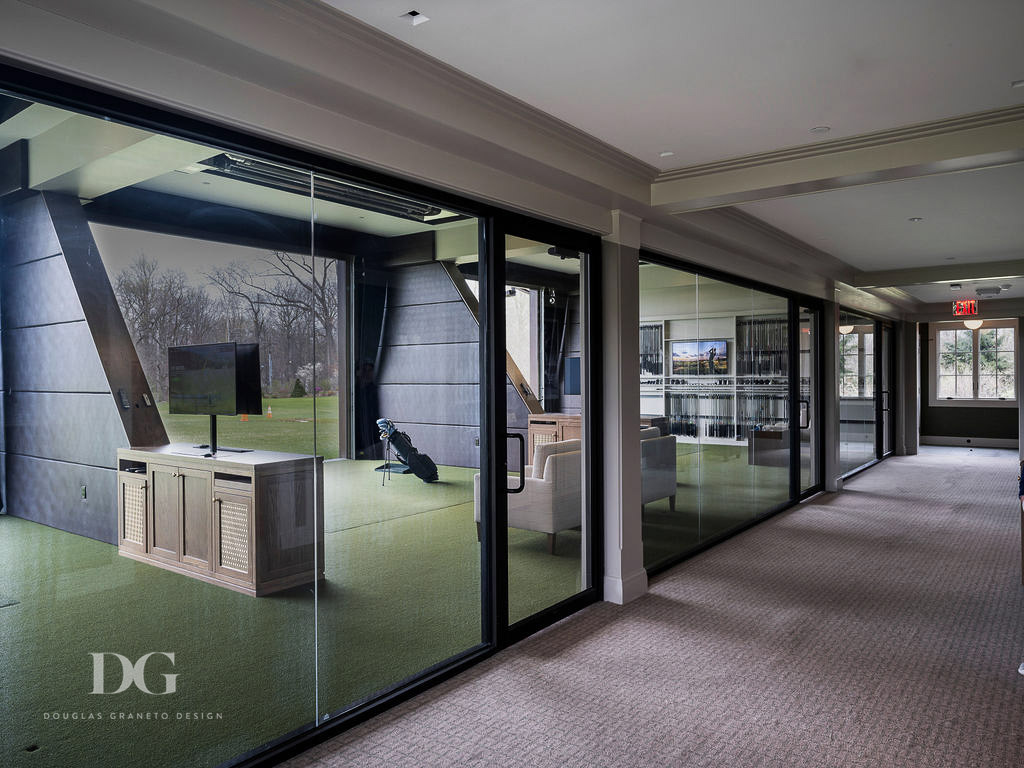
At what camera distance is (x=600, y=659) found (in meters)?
3.55

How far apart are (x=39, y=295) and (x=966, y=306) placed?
12450mm

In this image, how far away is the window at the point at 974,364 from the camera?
12.9 m

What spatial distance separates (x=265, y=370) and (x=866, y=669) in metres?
3.06

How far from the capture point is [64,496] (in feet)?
6.86

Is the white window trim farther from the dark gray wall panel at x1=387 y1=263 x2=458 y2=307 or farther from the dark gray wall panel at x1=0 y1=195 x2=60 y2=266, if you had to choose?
the dark gray wall panel at x1=0 y1=195 x2=60 y2=266

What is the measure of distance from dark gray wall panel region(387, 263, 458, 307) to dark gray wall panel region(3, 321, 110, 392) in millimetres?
1248

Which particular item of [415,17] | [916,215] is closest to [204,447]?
[415,17]

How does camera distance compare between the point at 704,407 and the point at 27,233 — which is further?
the point at 704,407

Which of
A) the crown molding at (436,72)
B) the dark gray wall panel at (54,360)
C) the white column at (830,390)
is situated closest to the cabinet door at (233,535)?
the dark gray wall panel at (54,360)

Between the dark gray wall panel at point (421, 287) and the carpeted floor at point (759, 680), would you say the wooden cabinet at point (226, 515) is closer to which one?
the carpeted floor at point (759, 680)

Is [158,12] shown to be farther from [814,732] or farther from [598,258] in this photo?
[814,732]

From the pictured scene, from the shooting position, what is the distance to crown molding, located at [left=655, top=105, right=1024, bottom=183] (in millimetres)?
3434

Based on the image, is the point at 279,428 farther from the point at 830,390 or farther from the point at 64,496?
the point at 830,390

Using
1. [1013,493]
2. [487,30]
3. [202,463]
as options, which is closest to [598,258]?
[487,30]
